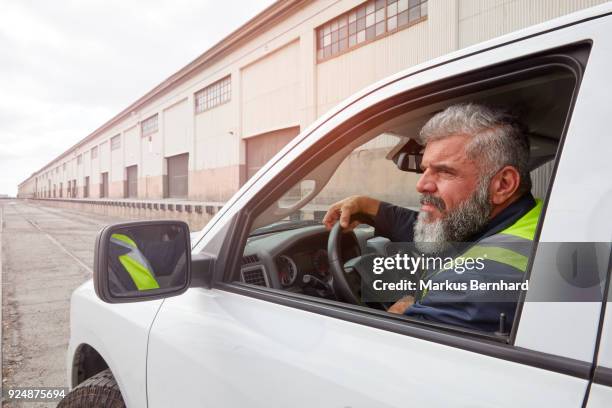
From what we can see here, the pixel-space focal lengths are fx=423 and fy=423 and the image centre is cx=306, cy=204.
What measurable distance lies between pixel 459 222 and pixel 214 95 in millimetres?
23755

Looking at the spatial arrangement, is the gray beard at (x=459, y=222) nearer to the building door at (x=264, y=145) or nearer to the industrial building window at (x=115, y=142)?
the building door at (x=264, y=145)

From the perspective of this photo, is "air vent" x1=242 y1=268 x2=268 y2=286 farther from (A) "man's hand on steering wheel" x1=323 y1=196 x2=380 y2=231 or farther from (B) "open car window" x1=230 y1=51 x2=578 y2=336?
(A) "man's hand on steering wheel" x1=323 y1=196 x2=380 y2=231

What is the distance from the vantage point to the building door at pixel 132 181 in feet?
117

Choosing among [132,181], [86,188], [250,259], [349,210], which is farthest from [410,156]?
[86,188]

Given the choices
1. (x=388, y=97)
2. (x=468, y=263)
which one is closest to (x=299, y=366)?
(x=468, y=263)

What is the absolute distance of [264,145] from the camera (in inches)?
768

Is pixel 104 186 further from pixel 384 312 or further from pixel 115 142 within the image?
pixel 384 312

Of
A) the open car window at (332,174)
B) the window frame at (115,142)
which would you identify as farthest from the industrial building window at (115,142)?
the open car window at (332,174)

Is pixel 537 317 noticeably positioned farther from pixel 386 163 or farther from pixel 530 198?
pixel 386 163

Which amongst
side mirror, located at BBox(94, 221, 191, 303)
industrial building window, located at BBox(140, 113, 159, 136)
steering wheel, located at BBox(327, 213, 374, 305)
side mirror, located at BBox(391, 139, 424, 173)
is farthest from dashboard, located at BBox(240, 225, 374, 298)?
industrial building window, located at BBox(140, 113, 159, 136)

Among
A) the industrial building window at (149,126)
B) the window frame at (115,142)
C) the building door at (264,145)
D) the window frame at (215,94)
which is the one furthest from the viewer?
the window frame at (115,142)

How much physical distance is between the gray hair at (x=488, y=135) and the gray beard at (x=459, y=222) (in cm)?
7

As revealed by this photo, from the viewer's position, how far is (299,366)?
993 mm

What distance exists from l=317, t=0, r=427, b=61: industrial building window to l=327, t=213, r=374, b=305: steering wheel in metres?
11.5
